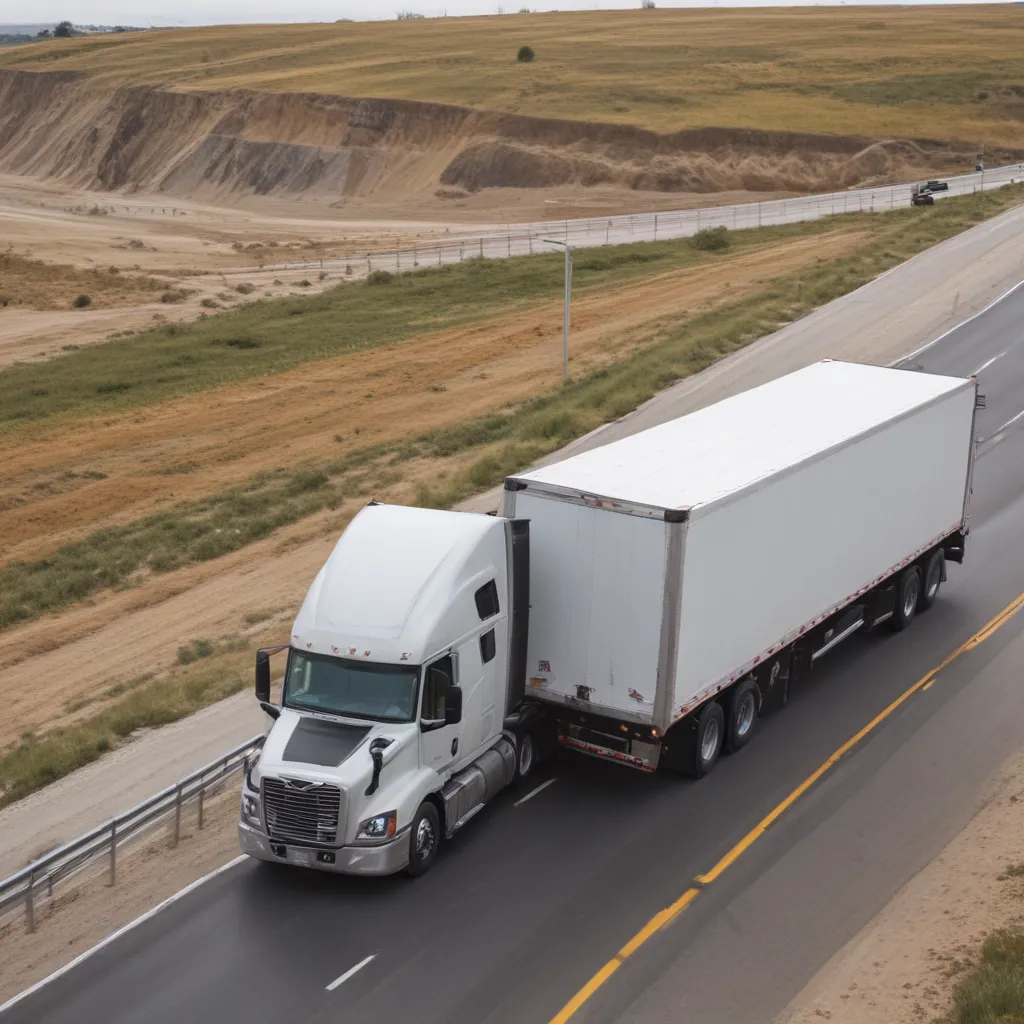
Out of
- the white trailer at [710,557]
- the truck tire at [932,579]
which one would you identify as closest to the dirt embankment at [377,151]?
the truck tire at [932,579]

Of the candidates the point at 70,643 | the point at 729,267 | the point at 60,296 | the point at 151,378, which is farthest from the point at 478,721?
the point at 60,296

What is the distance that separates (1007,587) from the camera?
2331 cm

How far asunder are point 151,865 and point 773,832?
23.6 ft

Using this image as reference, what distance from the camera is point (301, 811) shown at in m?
14.2

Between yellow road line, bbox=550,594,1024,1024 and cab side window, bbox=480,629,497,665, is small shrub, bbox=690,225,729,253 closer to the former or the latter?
yellow road line, bbox=550,594,1024,1024

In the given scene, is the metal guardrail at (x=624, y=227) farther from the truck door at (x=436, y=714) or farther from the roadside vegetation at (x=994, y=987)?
the roadside vegetation at (x=994, y=987)

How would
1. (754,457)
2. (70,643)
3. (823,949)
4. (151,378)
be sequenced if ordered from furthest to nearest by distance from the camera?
(151,378), (70,643), (754,457), (823,949)

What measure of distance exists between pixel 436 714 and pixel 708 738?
160 inches

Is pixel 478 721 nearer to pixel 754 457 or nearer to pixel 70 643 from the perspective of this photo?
pixel 754 457

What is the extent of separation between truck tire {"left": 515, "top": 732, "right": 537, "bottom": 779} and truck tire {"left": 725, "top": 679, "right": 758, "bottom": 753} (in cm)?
252

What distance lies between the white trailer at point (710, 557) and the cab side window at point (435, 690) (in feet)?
6.71

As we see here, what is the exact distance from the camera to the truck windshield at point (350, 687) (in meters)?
14.5

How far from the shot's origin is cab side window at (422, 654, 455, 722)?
14.5m

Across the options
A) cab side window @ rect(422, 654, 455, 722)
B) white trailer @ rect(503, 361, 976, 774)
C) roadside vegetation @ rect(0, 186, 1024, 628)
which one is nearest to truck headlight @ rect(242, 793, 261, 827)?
cab side window @ rect(422, 654, 455, 722)
